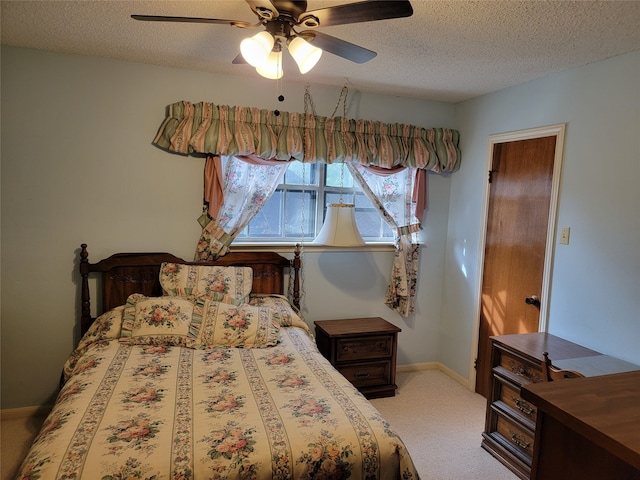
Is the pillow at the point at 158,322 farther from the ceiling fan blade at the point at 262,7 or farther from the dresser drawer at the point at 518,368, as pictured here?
the dresser drawer at the point at 518,368

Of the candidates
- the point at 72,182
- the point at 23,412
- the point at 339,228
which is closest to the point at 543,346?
the point at 339,228

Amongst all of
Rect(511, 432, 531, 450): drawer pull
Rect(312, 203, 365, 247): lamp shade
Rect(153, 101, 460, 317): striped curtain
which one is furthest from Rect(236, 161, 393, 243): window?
Rect(511, 432, 531, 450): drawer pull

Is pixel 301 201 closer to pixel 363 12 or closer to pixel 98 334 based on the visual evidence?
pixel 98 334

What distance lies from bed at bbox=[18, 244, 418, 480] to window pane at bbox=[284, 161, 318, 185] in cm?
82

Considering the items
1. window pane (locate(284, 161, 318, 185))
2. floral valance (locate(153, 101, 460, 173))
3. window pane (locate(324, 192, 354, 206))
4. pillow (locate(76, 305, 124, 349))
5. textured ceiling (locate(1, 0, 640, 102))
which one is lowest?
pillow (locate(76, 305, 124, 349))

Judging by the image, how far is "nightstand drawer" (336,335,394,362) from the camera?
3.19 metres

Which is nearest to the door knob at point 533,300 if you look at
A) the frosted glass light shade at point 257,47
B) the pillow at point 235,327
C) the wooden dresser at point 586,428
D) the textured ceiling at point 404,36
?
the wooden dresser at point 586,428

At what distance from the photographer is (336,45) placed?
1820mm

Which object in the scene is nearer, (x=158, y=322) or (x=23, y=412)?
(x=158, y=322)

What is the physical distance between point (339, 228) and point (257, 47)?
5.63 feet

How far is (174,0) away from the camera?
1.93m

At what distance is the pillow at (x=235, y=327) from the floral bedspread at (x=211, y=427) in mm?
302

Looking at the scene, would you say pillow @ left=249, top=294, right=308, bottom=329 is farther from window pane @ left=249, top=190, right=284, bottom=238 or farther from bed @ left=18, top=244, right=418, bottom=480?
window pane @ left=249, top=190, right=284, bottom=238

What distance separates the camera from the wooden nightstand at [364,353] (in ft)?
10.5
